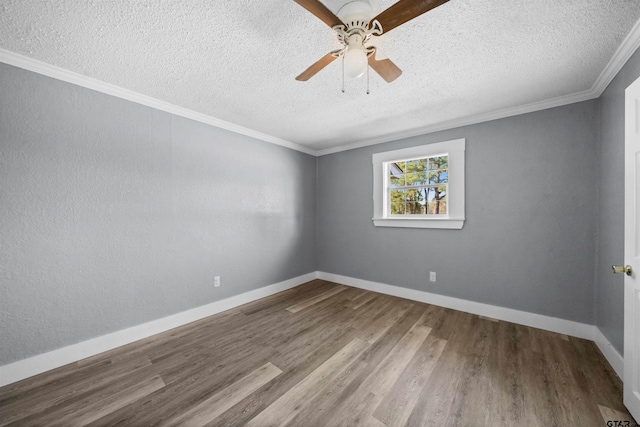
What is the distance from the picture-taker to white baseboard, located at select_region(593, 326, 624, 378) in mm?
1742

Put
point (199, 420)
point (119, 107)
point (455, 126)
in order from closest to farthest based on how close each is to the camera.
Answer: point (199, 420) < point (119, 107) < point (455, 126)

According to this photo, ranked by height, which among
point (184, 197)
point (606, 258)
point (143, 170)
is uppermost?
point (143, 170)

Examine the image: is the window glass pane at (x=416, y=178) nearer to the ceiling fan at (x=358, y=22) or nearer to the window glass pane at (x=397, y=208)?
the window glass pane at (x=397, y=208)

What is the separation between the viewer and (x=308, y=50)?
67.3 inches

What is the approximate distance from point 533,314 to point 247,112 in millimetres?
3909

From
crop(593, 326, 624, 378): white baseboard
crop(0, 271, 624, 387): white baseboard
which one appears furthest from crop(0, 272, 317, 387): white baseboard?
crop(593, 326, 624, 378): white baseboard

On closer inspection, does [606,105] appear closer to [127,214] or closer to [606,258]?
[606,258]

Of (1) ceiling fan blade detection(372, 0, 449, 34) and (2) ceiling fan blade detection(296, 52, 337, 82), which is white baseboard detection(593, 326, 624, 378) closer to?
(1) ceiling fan blade detection(372, 0, 449, 34)

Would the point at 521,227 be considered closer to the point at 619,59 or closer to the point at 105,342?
the point at 619,59

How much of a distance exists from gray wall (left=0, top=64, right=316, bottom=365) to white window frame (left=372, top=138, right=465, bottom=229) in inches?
75.7

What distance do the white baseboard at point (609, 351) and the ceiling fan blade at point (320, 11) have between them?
3.05m

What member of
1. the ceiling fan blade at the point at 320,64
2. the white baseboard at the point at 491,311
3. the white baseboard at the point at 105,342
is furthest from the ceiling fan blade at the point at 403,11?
the white baseboard at the point at 105,342

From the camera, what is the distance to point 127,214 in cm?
229

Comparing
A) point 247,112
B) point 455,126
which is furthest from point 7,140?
point 455,126
